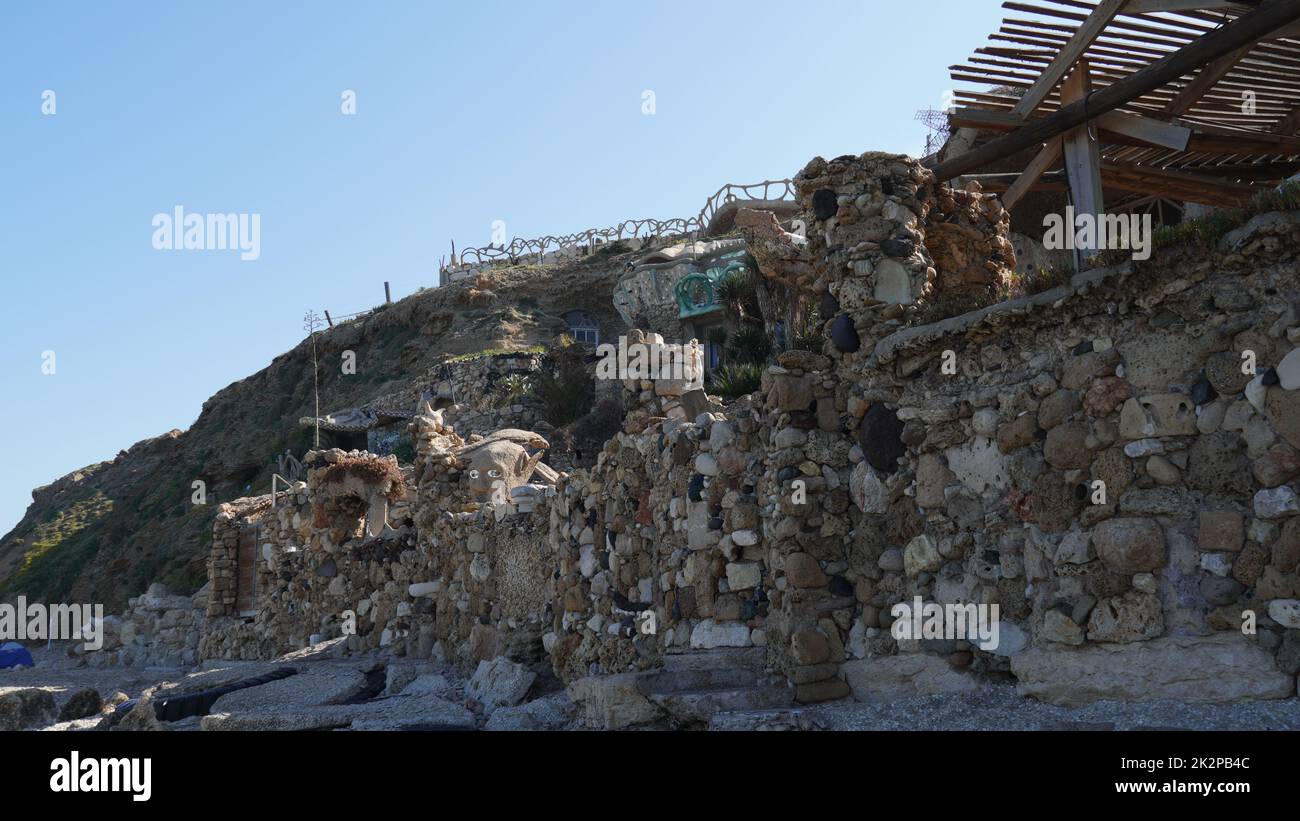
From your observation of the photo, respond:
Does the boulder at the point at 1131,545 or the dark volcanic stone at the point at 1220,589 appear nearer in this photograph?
Answer: the dark volcanic stone at the point at 1220,589

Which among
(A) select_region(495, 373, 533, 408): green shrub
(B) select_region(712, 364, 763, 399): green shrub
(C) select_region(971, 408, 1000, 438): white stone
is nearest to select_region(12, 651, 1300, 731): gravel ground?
(C) select_region(971, 408, 1000, 438): white stone

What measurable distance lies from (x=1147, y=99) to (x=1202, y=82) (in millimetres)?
429

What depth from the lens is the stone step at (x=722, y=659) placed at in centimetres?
696

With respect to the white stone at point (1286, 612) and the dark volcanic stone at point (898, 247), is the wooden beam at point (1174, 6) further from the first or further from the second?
the white stone at point (1286, 612)

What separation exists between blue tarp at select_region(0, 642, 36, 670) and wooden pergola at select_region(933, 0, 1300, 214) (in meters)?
19.7

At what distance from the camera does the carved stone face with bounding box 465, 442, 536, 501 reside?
11.9 meters

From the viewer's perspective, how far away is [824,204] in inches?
284

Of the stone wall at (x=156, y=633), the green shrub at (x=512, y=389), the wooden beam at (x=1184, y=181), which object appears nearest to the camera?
the wooden beam at (x=1184, y=181)

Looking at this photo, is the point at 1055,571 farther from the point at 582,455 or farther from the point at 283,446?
the point at 283,446

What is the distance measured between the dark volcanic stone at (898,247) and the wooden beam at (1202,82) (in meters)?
2.22

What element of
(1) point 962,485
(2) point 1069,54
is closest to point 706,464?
(1) point 962,485

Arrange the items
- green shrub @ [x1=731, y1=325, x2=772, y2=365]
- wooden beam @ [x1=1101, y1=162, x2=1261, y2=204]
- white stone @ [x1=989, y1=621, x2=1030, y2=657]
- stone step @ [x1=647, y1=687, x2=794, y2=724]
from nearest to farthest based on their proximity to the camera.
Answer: white stone @ [x1=989, y1=621, x2=1030, y2=657] < stone step @ [x1=647, y1=687, x2=794, y2=724] < wooden beam @ [x1=1101, y1=162, x2=1261, y2=204] < green shrub @ [x1=731, y1=325, x2=772, y2=365]

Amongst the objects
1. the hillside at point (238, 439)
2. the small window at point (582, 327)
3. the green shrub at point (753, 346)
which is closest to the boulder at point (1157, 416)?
the green shrub at point (753, 346)

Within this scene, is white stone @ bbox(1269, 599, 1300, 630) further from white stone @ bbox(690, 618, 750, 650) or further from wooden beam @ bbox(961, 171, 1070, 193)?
wooden beam @ bbox(961, 171, 1070, 193)
